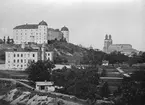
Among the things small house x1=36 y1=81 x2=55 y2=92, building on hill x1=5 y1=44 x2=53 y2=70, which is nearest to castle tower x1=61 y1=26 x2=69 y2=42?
building on hill x1=5 y1=44 x2=53 y2=70

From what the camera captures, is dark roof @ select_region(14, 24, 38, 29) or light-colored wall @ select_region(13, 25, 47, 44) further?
dark roof @ select_region(14, 24, 38, 29)

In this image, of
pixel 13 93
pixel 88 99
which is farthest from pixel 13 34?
pixel 88 99

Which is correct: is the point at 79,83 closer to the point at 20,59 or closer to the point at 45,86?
the point at 45,86

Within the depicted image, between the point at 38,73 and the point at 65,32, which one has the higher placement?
the point at 65,32

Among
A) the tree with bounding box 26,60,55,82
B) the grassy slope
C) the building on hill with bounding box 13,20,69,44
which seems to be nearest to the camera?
the tree with bounding box 26,60,55,82

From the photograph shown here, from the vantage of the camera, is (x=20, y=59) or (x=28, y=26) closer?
(x=20, y=59)

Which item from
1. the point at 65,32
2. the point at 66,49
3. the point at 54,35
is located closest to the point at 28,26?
the point at 54,35

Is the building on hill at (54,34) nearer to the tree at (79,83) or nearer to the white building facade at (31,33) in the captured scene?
the white building facade at (31,33)

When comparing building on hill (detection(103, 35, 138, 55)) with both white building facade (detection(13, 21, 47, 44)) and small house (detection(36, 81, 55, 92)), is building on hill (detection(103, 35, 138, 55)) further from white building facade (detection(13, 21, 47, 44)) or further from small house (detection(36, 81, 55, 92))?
small house (detection(36, 81, 55, 92))

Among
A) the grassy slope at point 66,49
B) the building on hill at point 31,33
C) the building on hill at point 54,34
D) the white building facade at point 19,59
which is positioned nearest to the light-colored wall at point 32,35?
the building on hill at point 31,33

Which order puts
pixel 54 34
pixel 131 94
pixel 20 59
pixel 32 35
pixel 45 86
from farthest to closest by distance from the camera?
pixel 54 34, pixel 32 35, pixel 20 59, pixel 45 86, pixel 131 94

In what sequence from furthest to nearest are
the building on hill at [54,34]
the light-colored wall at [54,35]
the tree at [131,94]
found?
the light-colored wall at [54,35] < the building on hill at [54,34] < the tree at [131,94]

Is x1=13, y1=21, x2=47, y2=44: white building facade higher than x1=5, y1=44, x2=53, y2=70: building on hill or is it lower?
higher

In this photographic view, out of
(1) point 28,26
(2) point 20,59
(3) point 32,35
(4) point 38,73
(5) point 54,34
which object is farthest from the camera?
(5) point 54,34
